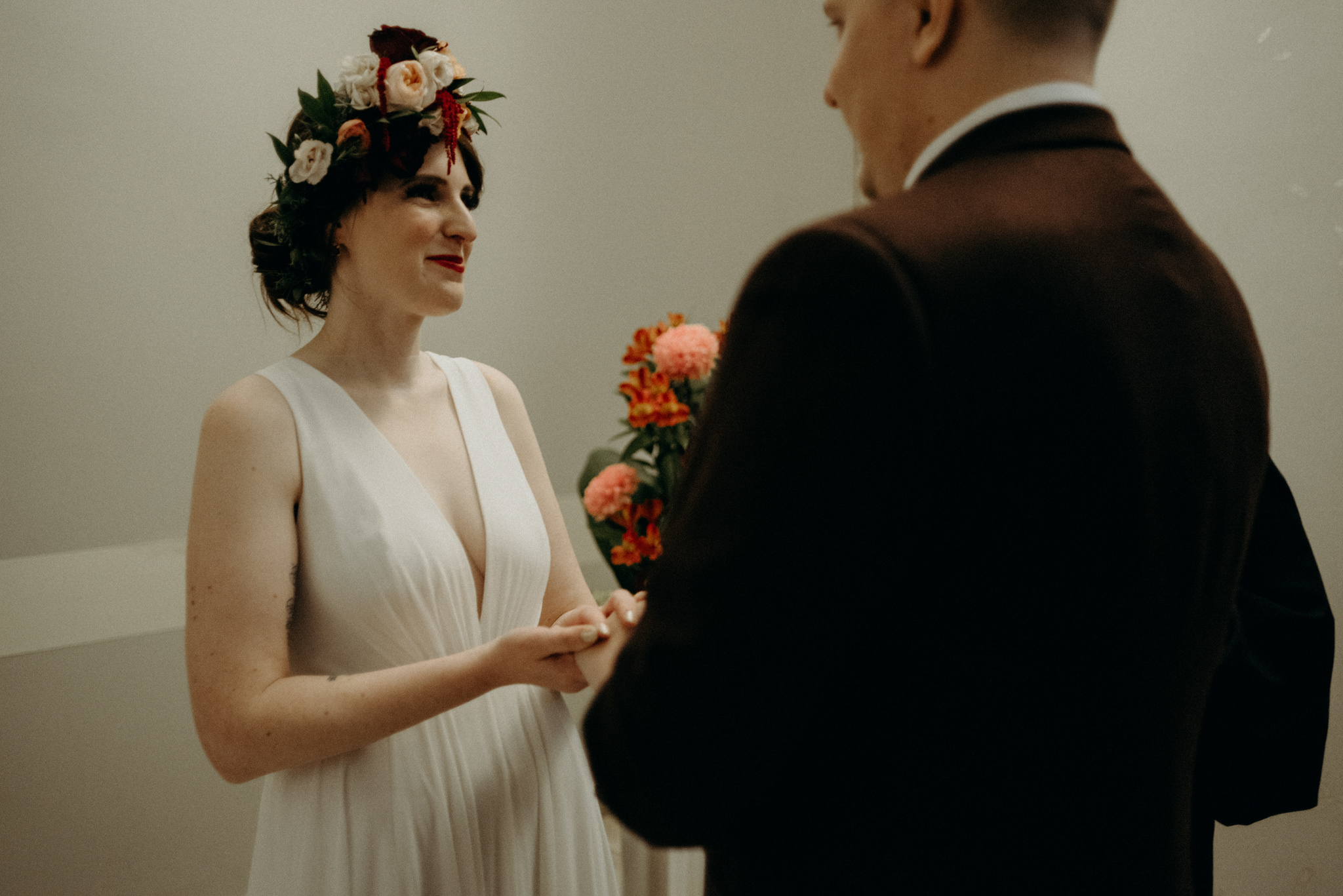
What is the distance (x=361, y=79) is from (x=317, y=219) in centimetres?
22

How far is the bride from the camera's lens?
43.2 inches

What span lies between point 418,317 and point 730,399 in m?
0.92

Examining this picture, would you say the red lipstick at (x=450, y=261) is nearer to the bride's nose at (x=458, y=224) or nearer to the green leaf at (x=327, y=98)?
the bride's nose at (x=458, y=224)

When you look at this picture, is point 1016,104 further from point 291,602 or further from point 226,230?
point 226,230

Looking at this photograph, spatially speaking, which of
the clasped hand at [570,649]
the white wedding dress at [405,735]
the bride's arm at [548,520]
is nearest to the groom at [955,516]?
the clasped hand at [570,649]

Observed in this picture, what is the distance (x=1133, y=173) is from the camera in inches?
25.4

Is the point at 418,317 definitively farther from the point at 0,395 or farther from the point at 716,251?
the point at 716,251

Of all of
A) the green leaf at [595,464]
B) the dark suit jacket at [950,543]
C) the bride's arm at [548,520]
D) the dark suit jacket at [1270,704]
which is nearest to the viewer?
the dark suit jacket at [950,543]

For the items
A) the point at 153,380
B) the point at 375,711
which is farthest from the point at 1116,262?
the point at 153,380

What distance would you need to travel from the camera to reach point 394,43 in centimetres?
137

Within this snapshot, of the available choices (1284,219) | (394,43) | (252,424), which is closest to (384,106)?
(394,43)

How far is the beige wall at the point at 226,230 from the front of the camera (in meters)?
1.87

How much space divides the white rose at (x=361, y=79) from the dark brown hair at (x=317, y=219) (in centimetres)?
6

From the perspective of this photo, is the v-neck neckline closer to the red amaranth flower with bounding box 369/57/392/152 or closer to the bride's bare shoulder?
the bride's bare shoulder
